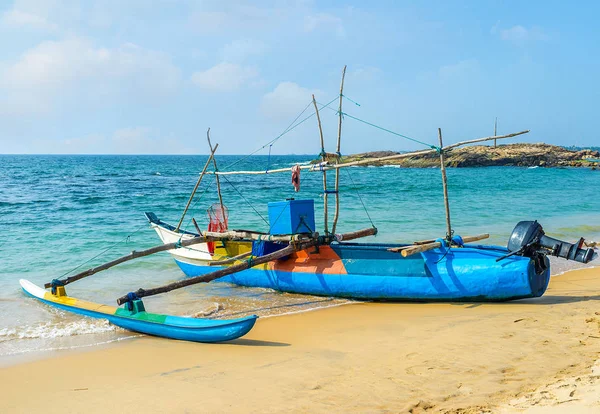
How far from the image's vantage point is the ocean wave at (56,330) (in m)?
7.89

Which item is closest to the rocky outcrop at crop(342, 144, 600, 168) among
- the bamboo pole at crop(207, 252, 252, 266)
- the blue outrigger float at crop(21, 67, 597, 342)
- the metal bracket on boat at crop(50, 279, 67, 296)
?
the bamboo pole at crop(207, 252, 252, 266)

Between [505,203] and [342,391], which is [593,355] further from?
[505,203]

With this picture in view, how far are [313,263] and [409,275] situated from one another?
6.17ft

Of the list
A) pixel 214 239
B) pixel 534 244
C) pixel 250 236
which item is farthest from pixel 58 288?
pixel 534 244

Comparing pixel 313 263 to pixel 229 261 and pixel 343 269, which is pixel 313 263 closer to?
pixel 343 269

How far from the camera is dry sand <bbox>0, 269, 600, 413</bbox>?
4.88 metres

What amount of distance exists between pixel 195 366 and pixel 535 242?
16.8 feet

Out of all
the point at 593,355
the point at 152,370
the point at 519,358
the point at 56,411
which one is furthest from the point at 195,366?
the point at 593,355

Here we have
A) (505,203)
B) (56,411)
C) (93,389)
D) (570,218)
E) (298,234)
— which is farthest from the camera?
(505,203)

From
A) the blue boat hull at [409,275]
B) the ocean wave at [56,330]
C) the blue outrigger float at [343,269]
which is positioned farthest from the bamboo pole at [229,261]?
the ocean wave at [56,330]

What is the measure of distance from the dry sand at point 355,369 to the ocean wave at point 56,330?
947 mm

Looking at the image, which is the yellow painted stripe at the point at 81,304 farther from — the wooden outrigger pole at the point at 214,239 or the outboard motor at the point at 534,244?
the outboard motor at the point at 534,244

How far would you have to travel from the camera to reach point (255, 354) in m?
6.54

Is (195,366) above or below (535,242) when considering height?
below
